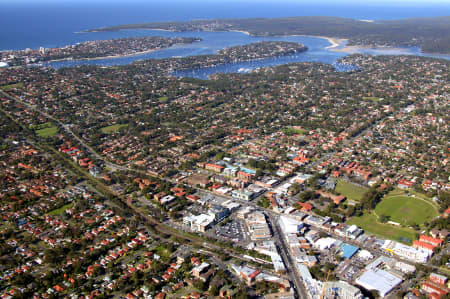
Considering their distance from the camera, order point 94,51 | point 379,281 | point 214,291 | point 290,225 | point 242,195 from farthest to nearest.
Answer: point 94,51 < point 242,195 < point 290,225 < point 379,281 < point 214,291

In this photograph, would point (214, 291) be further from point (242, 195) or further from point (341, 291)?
point (242, 195)

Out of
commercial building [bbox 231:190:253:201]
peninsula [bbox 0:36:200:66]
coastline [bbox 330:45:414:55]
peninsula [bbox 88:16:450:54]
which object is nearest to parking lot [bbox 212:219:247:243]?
commercial building [bbox 231:190:253:201]

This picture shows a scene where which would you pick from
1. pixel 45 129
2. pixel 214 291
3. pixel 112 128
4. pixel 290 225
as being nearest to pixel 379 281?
pixel 290 225

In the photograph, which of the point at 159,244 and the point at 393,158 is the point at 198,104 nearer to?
the point at 393,158

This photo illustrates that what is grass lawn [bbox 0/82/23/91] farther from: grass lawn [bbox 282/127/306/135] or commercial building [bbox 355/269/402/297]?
commercial building [bbox 355/269/402/297]

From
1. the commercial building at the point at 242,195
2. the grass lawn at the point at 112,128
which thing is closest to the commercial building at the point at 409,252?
the commercial building at the point at 242,195

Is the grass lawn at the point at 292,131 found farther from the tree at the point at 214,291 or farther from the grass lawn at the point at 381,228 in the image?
the tree at the point at 214,291
